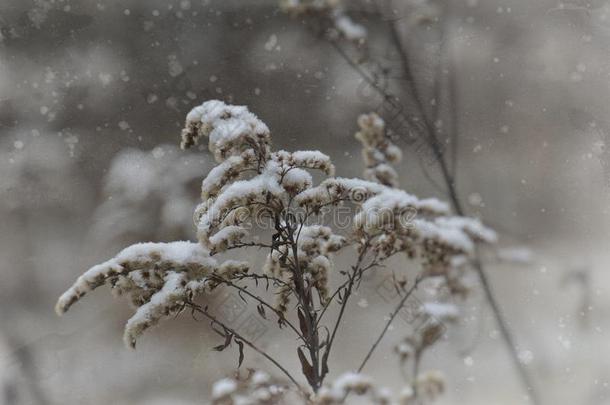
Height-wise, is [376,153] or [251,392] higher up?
[376,153]

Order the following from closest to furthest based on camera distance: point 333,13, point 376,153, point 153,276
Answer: point 153,276
point 376,153
point 333,13

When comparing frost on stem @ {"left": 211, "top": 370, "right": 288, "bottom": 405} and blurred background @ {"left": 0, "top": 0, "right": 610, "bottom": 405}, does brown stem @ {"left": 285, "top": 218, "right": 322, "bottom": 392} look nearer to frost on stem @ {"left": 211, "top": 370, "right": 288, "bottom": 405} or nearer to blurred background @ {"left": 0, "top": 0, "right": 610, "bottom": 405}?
frost on stem @ {"left": 211, "top": 370, "right": 288, "bottom": 405}

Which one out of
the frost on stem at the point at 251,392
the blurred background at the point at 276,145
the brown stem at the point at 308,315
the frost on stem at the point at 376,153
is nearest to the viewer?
the frost on stem at the point at 251,392

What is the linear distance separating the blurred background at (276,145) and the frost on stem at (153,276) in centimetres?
62

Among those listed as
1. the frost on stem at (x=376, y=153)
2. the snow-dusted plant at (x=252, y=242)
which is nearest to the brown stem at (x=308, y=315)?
the snow-dusted plant at (x=252, y=242)

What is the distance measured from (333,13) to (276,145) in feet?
1.20

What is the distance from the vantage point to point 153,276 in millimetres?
855

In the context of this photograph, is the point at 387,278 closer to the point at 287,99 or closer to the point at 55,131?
the point at 287,99

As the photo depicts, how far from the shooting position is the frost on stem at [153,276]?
808 millimetres

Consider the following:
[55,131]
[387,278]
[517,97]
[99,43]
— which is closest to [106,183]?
[55,131]

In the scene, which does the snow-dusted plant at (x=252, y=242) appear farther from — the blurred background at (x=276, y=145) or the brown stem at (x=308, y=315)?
the blurred background at (x=276, y=145)

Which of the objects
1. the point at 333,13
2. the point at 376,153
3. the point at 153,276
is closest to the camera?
the point at 153,276

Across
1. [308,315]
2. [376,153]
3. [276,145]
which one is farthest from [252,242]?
[276,145]

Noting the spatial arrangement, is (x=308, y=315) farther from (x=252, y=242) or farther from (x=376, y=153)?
(x=376, y=153)
